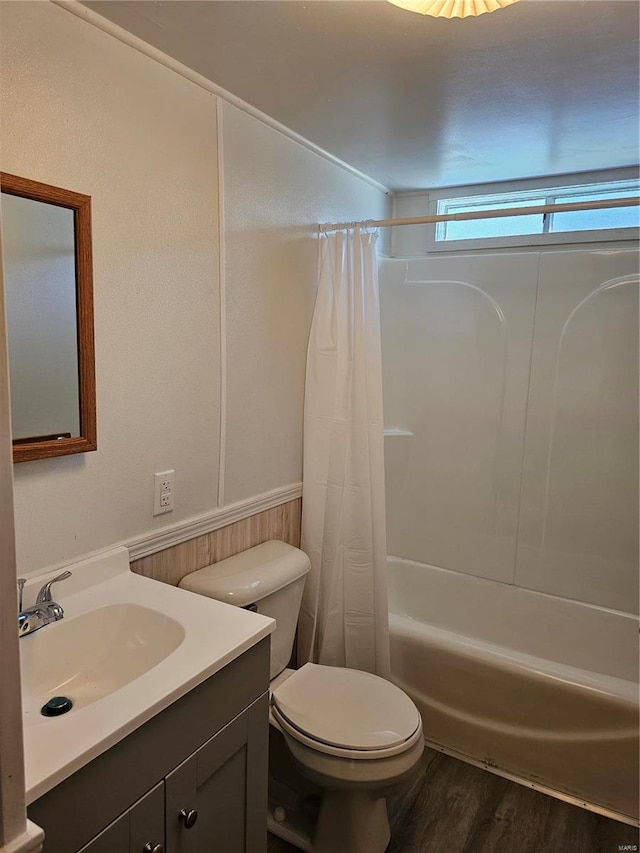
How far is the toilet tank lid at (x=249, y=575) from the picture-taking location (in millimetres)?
1728

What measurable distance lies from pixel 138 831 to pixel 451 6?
1622mm

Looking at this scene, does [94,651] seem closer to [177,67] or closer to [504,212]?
[177,67]

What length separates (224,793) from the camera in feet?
4.27

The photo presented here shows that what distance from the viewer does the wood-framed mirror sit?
128 cm

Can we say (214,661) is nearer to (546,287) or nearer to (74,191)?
(74,191)

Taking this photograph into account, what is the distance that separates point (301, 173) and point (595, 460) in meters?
1.74

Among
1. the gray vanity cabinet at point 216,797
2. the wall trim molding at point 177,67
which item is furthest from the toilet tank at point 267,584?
the wall trim molding at point 177,67

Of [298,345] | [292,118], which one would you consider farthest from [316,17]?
[298,345]

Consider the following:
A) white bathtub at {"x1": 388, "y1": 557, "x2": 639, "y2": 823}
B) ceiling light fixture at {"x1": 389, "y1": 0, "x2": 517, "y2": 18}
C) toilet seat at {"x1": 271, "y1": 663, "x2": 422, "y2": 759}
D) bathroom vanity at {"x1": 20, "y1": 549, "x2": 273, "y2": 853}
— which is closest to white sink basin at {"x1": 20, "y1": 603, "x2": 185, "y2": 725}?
bathroom vanity at {"x1": 20, "y1": 549, "x2": 273, "y2": 853}

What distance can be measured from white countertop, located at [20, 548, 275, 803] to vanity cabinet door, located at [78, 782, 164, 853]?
6.7 inches

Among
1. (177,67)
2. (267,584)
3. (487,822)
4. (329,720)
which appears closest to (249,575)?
(267,584)

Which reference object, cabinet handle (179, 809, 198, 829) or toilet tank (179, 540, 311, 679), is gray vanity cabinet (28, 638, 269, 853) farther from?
toilet tank (179, 540, 311, 679)

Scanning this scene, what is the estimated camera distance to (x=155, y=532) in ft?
5.56

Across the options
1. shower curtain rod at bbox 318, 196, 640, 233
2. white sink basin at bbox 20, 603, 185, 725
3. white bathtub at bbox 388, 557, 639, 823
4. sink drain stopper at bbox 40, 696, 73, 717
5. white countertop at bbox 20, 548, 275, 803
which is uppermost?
shower curtain rod at bbox 318, 196, 640, 233
